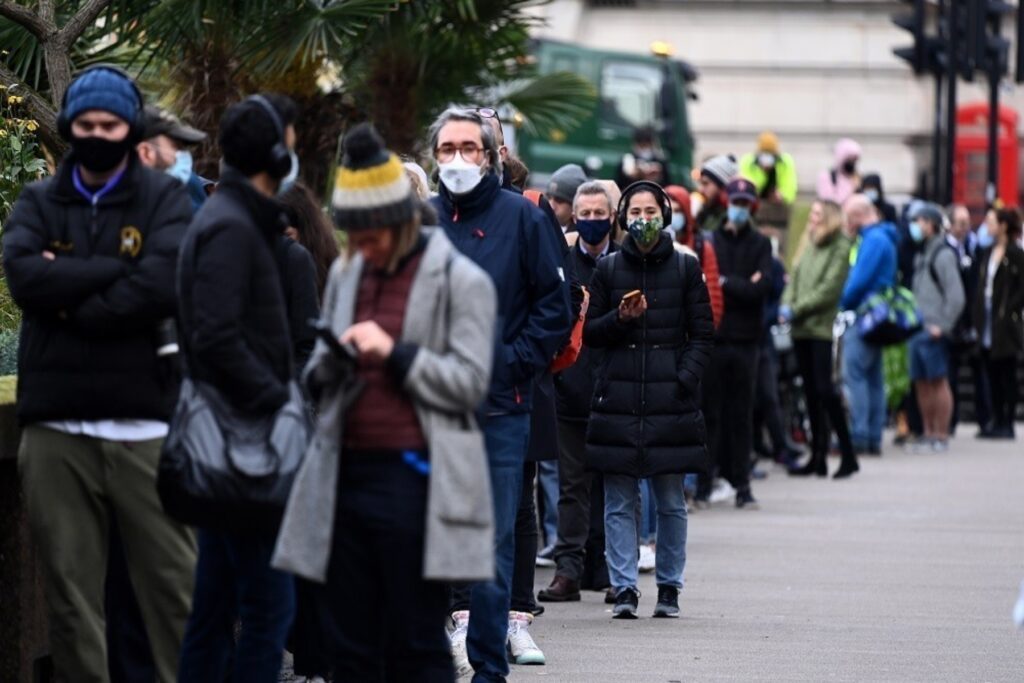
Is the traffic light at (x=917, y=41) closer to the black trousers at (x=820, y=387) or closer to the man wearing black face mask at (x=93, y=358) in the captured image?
the black trousers at (x=820, y=387)

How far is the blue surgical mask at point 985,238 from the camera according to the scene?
2148 centimetres

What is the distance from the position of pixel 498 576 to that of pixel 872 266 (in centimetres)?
1152

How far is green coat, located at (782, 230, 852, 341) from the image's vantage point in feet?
55.5

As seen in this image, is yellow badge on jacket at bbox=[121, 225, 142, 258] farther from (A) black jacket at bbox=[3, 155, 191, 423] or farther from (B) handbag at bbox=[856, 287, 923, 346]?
(B) handbag at bbox=[856, 287, 923, 346]

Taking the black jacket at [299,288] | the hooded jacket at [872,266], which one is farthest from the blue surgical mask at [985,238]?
the black jacket at [299,288]

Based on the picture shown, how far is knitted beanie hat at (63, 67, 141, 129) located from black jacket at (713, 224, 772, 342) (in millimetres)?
8312

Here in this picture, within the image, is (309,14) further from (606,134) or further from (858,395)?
(606,134)

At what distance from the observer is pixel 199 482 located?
6.19 metres

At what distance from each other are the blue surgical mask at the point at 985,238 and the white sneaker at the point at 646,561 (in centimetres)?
1015

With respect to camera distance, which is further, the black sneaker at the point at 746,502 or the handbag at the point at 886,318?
the handbag at the point at 886,318

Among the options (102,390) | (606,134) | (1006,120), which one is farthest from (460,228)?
(1006,120)

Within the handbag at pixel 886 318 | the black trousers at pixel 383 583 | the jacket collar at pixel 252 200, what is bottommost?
the black trousers at pixel 383 583

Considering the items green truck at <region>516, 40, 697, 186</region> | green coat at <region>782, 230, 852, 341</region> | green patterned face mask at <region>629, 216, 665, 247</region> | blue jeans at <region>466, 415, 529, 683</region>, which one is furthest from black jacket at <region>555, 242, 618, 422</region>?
green truck at <region>516, 40, 697, 186</region>

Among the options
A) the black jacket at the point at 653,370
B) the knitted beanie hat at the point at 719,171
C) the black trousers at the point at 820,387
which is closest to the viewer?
the black jacket at the point at 653,370
